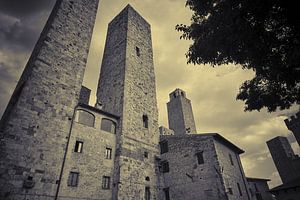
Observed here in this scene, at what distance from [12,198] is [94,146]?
17.1 ft

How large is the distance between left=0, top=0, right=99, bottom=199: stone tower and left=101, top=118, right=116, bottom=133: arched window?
267 cm

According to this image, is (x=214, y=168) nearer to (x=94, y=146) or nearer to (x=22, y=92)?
(x=94, y=146)

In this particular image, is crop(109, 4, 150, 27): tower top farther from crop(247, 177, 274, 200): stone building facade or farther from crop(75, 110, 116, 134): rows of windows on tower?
crop(247, 177, 274, 200): stone building facade

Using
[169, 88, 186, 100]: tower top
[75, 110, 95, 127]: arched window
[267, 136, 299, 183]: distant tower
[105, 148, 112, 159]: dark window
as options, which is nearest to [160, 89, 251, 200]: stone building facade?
[105, 148, 112, 159]: dark window

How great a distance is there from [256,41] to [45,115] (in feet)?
36.6

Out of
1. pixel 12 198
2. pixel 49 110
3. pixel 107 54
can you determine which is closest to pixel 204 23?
pixel 49 110

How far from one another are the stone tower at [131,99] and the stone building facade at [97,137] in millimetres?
89

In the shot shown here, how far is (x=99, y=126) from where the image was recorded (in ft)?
45.4

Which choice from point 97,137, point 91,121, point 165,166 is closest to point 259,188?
point 165,166

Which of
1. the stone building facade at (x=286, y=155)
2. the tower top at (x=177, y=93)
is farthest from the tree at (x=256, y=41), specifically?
the tower top at (x=177, y=93)

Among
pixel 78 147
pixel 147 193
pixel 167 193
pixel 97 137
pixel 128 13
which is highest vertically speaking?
pixel 128 13

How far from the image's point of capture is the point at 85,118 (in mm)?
13398

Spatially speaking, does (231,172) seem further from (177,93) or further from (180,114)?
(177,93)

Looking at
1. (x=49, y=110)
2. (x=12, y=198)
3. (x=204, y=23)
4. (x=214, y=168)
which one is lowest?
(x=12, y=198)
